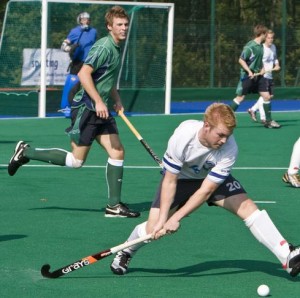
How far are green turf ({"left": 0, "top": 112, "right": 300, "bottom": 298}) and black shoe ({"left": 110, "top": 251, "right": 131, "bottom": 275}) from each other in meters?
0.04

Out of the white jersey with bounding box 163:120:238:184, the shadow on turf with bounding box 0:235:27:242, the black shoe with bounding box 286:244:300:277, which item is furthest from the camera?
the shadow on turf with bounding box 0:235:27:242

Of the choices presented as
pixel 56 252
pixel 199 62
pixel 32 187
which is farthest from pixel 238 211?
pixel 199 62

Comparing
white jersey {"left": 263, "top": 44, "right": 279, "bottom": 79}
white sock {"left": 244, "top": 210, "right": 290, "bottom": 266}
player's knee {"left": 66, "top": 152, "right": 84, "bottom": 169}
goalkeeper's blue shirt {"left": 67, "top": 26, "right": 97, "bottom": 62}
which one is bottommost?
white sock {"left": 244, "top": 210, "right": 290, "bottom": 266}

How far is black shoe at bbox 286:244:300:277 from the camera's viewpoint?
6629 millimetres

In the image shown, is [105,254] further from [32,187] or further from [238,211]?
[32,187]

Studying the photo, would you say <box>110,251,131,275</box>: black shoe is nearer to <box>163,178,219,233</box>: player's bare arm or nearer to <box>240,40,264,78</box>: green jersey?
<box>163,178,219,233</box>: player's bare arm

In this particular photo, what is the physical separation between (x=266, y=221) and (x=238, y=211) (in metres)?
0.18

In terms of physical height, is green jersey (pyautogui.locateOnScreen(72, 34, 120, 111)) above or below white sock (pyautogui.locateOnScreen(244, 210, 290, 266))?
above

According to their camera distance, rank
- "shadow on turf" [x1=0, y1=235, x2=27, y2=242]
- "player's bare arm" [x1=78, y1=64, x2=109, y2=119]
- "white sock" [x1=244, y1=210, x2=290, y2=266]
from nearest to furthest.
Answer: "white sock" [x1=244, y1=210, x2=290, y2=266] < "shadow on turf" [x1=0, y1=235, x2=27, y2=242] < "player's bare arm" [x1=78, y1=64, x2=109, y2=119]

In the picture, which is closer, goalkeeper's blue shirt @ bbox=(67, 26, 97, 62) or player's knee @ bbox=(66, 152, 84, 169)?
player's knee @ bbox=(66, 152, 84, 169)

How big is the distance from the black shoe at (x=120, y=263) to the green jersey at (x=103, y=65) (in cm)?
238

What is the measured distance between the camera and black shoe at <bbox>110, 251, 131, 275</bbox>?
6898 mm

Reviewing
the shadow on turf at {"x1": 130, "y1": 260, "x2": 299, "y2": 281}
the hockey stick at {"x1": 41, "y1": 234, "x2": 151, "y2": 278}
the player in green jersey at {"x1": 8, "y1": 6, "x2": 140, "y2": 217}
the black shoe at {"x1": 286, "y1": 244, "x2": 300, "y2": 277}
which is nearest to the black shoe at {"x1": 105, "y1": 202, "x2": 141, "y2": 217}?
the player in green jersey at {"x1": 8, "y1": 6, "x2": 140, "y2": 217}

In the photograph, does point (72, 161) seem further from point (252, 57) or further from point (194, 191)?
point (252, 57)
